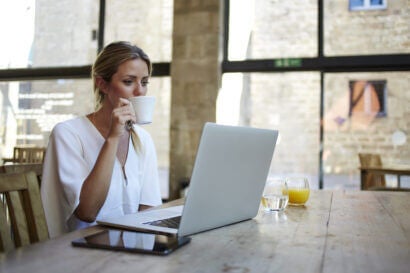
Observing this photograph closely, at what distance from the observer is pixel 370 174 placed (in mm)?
4066

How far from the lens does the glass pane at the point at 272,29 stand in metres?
4.68

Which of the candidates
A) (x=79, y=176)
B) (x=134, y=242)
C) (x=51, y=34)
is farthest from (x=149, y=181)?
(x=51, y=34)

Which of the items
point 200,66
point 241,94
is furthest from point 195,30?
point 241,94

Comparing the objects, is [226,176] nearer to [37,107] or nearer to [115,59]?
[115,59]

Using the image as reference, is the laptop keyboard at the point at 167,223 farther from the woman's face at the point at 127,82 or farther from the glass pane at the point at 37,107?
the glass pane at the point at 37,107

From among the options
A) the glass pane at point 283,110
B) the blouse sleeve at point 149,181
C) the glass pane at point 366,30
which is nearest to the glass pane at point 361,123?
the glass pane at point 283,110

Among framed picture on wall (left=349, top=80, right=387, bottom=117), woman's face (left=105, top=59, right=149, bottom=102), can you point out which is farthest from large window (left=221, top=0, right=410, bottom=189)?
woman's face (left=105, top=59, right=149, bottom=102)

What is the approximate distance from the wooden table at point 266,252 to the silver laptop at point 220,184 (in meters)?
0.04

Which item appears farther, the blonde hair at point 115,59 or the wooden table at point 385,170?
the wooden table at point 385,170

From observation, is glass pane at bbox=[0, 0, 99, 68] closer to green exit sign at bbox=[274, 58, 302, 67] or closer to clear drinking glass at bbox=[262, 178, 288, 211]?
green exit sign at bbox=[274, 58, 302, 67]

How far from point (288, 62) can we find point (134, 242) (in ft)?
13.3

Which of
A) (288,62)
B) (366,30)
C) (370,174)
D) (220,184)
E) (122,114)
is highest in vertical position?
(366,30)

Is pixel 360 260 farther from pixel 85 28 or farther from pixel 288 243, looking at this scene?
pixel 85 28

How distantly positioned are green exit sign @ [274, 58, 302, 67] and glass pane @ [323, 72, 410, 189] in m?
0.33
